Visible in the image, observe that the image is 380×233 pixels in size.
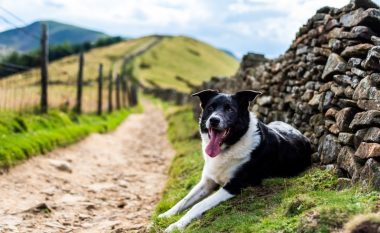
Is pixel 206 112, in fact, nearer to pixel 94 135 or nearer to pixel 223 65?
pixel 94 135

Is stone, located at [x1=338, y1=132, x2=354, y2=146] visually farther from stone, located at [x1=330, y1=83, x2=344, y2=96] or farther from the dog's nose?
the dog's nose

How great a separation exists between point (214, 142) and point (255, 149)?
744 mm

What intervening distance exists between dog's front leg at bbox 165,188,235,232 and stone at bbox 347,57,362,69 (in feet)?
10.4

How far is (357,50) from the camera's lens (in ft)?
29.8

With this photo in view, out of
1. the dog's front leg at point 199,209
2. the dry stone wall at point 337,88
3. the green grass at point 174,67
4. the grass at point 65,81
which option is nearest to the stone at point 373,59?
the dry stone wall at point 337,88

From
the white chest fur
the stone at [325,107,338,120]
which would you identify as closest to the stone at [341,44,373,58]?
the stone at [325,107,338,120]

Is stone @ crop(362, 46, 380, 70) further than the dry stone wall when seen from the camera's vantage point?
Yes

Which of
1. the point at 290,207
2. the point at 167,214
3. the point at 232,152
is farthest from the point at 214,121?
the point at 290,207

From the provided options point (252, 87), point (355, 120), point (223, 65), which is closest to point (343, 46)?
point (355, 120)

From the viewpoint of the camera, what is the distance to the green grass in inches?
5261

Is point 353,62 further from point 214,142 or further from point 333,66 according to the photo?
point 214,142

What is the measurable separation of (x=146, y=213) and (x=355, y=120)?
454cm

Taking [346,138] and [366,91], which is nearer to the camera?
[366,91]

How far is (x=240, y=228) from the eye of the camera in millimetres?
6809
